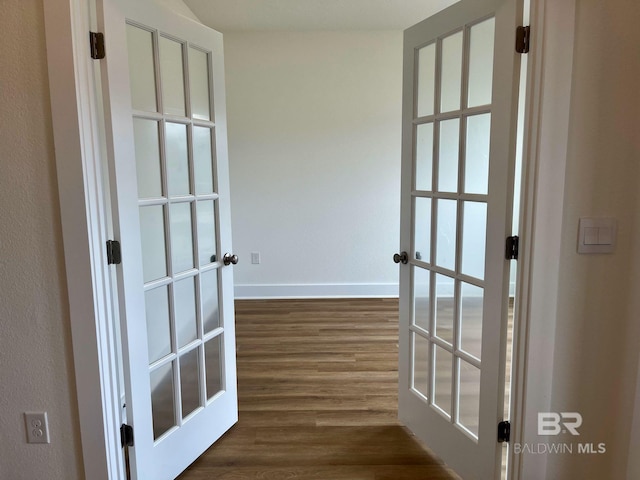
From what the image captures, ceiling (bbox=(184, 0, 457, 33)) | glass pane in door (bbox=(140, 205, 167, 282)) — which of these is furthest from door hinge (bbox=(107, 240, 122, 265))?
ceiling (bbox=(184, 0, 457, 33))

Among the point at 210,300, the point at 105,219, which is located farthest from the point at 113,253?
the point at 210,300

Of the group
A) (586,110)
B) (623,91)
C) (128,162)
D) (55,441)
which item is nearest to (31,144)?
(128,162)

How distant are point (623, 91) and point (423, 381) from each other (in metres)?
1.44

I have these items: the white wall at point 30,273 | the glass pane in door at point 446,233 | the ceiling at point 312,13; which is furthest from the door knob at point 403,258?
the ceiling at point 312,13

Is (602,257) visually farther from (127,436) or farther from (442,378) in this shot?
(127,436)

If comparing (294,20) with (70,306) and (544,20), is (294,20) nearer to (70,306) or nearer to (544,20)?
(544,20)

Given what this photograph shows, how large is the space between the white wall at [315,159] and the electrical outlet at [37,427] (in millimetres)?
3024

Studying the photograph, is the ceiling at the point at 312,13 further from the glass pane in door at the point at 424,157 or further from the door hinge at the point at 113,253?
the door hinge at the point at 113,253

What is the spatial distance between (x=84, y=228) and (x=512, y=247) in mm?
1482

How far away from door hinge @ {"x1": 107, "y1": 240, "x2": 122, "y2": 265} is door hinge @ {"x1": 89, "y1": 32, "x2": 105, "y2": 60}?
63 centimetres

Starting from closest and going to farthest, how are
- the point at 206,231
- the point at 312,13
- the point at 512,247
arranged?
1. the point at 512,247
2. the point at 206,231
3. the point at 312,13

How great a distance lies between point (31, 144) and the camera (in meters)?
1.48
